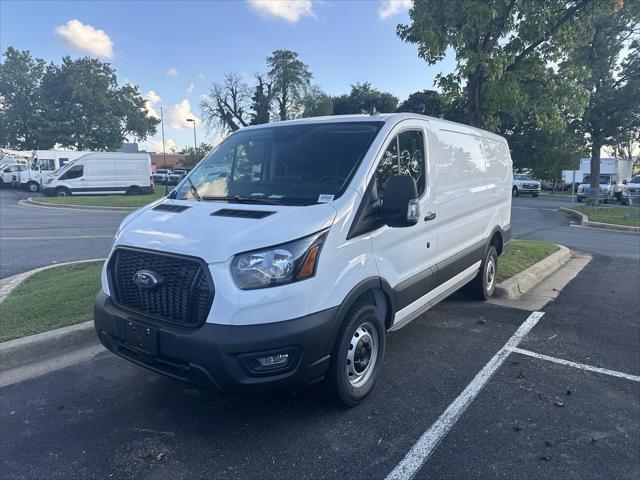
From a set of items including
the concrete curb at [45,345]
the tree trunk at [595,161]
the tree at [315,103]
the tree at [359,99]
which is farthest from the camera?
the tree at [359,99]

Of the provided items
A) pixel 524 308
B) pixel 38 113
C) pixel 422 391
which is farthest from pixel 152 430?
pixel 38 113

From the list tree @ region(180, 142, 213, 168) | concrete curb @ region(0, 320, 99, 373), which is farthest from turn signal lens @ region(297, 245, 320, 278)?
tree @ region(180, 142, 213, 168)

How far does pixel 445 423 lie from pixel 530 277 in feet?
15.3

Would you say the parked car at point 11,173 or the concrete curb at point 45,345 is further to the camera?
the parked car at point 11,173

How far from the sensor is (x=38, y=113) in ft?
163

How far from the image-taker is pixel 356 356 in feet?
11.2

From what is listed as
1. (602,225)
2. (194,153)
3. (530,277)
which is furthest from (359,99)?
(530,277)

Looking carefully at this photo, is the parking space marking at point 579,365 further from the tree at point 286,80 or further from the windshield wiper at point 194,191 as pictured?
the tree at point 286,80

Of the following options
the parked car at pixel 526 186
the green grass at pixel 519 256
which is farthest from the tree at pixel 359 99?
the green grass at pixel 519 256

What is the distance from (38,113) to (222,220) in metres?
57.1

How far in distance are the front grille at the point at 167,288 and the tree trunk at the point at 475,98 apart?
719 centimetres

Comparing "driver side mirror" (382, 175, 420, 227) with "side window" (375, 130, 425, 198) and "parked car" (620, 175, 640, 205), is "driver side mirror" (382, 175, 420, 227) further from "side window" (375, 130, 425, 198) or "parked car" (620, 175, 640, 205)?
"parked car" (620, 175, 640, 205)

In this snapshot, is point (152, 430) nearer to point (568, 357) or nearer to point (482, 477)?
point (482, 477)

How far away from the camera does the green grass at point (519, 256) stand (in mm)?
7370
